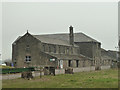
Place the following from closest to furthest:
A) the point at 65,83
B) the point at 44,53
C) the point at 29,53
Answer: the point at 65,83 < the point at 44,53 < the point at 29,53

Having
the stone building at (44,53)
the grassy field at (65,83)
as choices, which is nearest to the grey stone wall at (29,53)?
the stone building at (44,53)

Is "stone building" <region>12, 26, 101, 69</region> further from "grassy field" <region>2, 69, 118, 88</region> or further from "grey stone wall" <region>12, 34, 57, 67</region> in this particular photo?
"grassy field" <region>2, 69, 118, 88</region>

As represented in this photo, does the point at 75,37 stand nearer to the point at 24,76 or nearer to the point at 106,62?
the point at 106,62

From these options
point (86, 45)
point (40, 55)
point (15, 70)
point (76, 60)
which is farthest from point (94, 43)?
point (15, 70)

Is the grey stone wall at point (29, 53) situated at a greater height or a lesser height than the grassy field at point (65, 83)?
greater

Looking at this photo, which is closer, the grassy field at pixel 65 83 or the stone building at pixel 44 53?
the grassy field at pixel 65 83

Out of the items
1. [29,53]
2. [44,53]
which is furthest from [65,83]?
[29,53]

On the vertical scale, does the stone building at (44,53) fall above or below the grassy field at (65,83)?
above

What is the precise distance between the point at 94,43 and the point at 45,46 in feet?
73.9

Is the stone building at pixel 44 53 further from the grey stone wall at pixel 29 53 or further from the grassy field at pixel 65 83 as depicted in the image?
the grassy field at pixel 65 83

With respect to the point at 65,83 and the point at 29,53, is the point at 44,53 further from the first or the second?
the point at 65,83

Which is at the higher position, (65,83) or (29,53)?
(29,53)

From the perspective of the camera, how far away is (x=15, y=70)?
41.5 meters

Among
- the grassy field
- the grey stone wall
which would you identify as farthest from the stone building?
the grassy field
